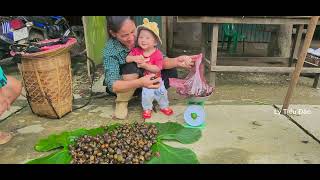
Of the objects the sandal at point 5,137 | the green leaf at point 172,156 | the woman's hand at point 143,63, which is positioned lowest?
the green leaf at point 172,156

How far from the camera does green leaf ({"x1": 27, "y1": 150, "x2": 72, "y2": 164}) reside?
8.25 ft

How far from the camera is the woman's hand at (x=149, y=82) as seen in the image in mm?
3195

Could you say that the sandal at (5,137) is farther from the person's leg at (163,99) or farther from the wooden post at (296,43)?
the wooden post at (296,43)

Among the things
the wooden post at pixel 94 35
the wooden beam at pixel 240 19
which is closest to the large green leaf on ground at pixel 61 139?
the wooden beam at pixel 240 19

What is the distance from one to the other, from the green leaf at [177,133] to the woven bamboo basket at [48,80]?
109cm

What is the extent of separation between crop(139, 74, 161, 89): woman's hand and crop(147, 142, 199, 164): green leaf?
0.71m

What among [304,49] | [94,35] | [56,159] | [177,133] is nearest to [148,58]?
[177,133]

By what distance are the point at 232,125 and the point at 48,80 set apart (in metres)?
1.93

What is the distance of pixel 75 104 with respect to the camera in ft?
12.8

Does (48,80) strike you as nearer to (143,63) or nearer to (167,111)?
(143,63)

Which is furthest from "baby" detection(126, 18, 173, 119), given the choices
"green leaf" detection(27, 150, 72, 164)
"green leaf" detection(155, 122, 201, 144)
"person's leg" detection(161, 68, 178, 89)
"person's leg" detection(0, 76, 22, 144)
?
"person's leg" detection(0, 76, 22, 144)

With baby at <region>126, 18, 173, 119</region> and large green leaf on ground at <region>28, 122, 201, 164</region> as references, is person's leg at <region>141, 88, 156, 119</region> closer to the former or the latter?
baby at <region>126, 18, 173, 119</region>

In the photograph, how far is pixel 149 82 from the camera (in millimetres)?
3197
